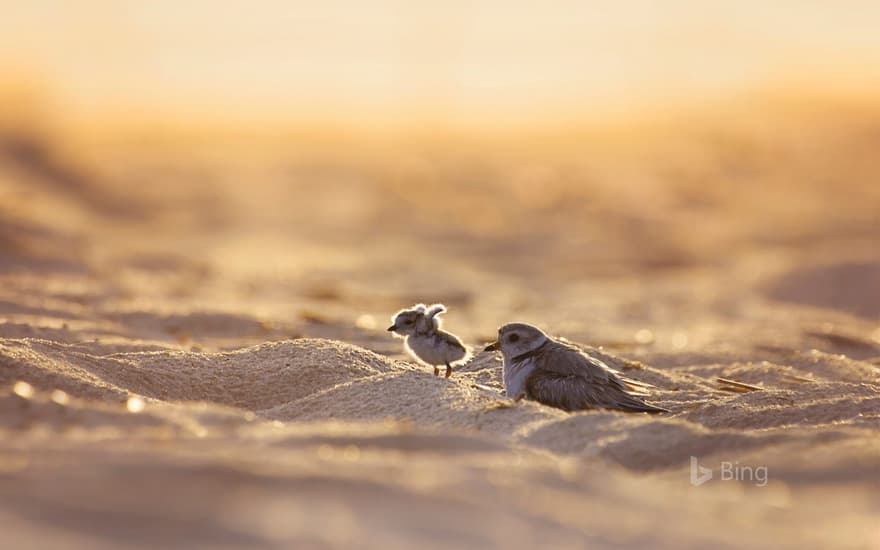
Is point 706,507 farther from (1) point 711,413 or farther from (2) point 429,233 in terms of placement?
(2) point 429,233

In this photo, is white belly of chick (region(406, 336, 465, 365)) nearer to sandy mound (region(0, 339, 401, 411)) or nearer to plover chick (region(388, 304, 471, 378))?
plover chick (region(388, 304, 471, 378))

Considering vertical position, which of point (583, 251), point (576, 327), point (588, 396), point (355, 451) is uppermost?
point (583, 251)

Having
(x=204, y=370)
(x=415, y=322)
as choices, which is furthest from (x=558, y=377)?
(x=204, y=370)

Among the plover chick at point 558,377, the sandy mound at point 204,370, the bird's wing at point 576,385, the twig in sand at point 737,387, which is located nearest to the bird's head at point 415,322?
the sandy mound at point 204,370

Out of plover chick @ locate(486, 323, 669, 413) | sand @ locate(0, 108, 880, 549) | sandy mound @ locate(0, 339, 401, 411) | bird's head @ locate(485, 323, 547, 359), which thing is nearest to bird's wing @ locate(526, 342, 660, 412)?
plover chick @ locate(486, 323, 669, 413)

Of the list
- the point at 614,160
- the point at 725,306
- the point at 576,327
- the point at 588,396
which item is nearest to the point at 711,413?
the point at 588,396
